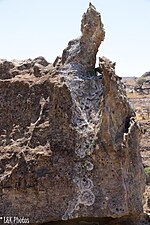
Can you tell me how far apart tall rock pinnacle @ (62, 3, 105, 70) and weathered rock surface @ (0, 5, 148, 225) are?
2 centimetres

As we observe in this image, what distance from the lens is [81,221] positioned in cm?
906

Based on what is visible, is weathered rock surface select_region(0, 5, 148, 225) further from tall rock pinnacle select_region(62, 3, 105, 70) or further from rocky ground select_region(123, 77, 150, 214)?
rocky ground select_region(123, 77, 150, 214)

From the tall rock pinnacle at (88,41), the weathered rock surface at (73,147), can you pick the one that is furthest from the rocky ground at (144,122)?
the weathered rock surface at (73,147)

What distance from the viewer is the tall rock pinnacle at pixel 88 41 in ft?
32.2

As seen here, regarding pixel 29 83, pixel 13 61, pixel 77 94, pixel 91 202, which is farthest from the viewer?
pixel 13 61

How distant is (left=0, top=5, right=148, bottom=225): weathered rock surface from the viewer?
341 inches

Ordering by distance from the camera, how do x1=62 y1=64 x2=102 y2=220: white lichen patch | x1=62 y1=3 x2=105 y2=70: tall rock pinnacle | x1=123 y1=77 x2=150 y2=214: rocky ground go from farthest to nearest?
x1=123 y1=77 x2=150 y2=214: rocky ground, x1=62 y1=3 x2=105 y2=70: tall rock pinnacle, x1=62 y1=64 x2=102 y2=220: white lichen patch

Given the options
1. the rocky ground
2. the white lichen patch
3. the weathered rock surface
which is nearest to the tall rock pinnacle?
the weathered rock surface

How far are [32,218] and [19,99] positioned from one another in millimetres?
2455

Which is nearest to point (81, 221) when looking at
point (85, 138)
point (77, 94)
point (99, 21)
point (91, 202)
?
point (91, 202)

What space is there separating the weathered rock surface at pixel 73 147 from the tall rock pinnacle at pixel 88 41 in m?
0.02

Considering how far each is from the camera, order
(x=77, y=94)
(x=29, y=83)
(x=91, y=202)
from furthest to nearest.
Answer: (x=29, y=83) < (x=77, y=94) < (x=91, y=202)

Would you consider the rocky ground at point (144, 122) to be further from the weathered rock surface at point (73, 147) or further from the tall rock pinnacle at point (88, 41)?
the weathered rock surface at point (73, 147)

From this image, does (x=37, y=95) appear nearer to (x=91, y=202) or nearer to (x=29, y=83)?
(x=29, y=83)
